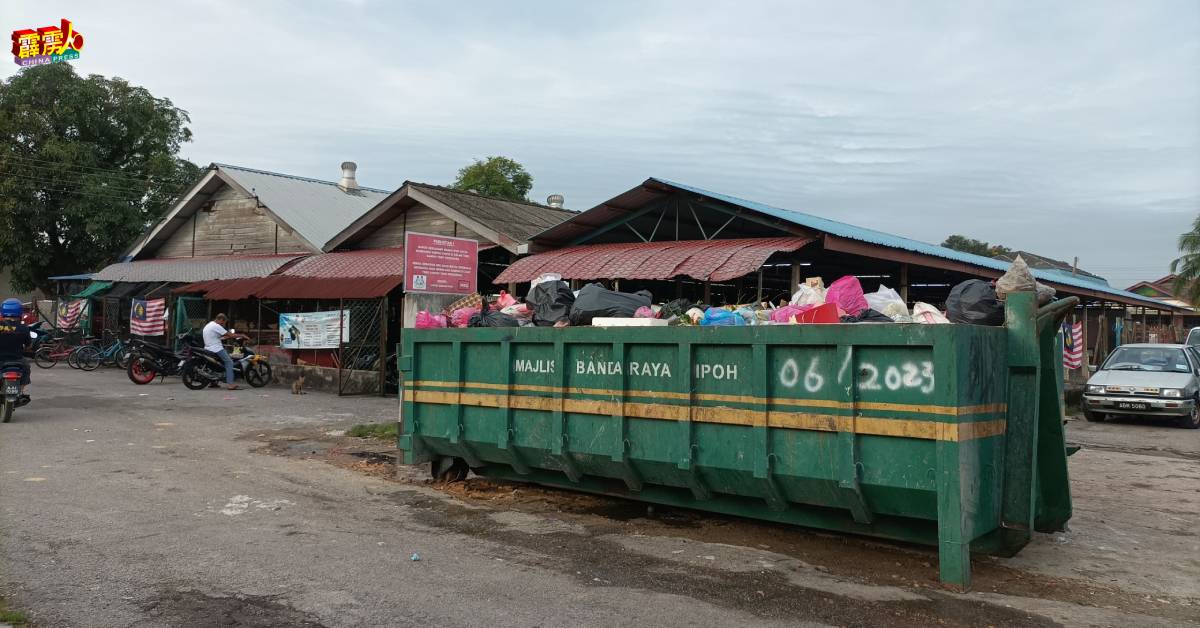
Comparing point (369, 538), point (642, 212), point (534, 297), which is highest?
point (642, 212)

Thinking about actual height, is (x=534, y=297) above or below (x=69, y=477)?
above

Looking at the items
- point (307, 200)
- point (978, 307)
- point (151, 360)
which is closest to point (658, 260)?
point (978, 307)

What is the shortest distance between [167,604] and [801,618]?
135 inches

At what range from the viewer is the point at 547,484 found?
734 centimetres

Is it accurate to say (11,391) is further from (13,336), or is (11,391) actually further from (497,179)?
(497,179)

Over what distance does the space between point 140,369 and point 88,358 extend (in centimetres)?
520

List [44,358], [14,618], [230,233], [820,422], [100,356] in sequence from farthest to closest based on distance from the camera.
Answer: [230,233], [44,358], [100,356], [820,422], [14,618]

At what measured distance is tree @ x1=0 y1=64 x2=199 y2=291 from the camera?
97.5ft

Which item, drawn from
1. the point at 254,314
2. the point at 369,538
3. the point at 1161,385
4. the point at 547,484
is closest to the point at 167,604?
the point at 369,538

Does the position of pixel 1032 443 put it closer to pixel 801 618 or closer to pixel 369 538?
pixel 801 618

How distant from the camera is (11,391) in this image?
11.8 meters

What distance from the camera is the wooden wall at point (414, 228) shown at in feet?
62.5

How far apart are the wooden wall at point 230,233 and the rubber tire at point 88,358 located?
4683mm

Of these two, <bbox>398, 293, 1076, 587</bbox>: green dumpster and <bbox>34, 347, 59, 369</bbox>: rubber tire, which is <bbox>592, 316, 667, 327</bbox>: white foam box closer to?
<bbox>398, 293, 1076, 587</bbox>: green dumpster
